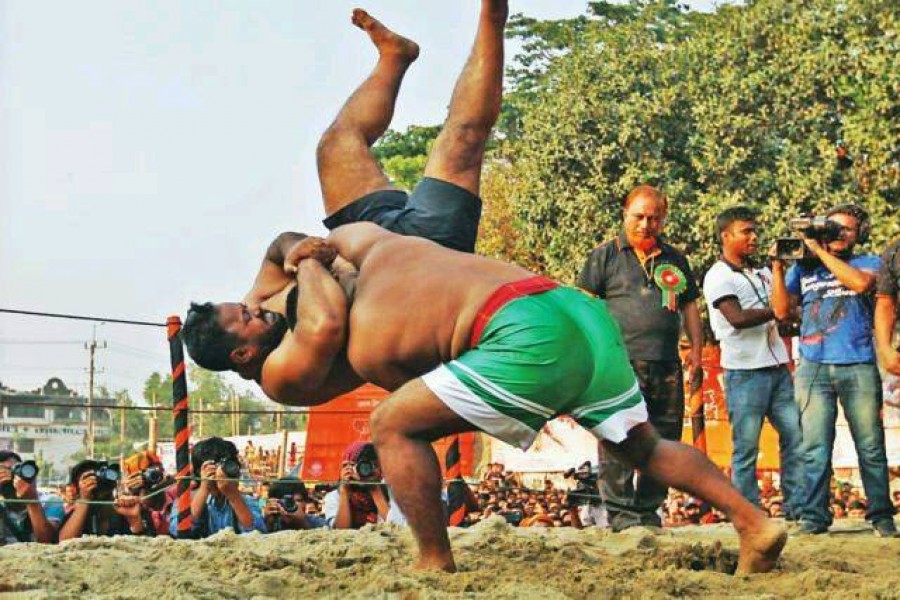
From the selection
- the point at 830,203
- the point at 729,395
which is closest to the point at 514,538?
Result: the point at 729,395

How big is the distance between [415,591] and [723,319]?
12.5 feet

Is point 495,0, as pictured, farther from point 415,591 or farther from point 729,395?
point 729,395

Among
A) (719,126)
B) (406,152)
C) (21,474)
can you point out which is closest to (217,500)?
(21,474)

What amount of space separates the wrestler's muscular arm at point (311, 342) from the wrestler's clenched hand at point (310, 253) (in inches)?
1.2

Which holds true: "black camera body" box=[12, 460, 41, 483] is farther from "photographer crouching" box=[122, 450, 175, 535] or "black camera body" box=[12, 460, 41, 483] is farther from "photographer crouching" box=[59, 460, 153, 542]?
"photographer crouching" box=[122, 450, 175, 535]

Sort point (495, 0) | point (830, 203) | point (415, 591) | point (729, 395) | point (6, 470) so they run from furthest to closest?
point (830, 203) < point (729, 395) < point (6, 470) < point (495, 0) < point (415, 591)

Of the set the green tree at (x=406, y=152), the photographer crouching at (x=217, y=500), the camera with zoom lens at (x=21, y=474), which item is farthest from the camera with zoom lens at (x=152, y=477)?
the green tree at (x=406, y=152)

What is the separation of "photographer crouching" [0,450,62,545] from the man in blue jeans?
359 centimetres

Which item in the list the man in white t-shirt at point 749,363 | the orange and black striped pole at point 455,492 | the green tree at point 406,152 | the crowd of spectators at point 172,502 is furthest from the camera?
the green tree at point 406,152

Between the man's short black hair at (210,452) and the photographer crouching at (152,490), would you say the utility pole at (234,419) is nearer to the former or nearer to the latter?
the man's short black hair at (210,452)

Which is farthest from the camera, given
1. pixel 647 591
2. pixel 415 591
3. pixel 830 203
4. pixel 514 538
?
pixel 830 203

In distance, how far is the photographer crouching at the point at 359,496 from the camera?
745cm

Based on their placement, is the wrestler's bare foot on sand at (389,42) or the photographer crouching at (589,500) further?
the photographer crouching at (589,500)

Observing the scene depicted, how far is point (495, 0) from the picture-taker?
191 inches
